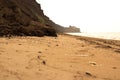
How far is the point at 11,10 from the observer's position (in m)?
15.3

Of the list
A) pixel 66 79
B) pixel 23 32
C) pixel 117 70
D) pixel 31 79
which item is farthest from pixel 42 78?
pixel 23 32

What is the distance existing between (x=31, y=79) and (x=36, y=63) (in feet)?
3.76

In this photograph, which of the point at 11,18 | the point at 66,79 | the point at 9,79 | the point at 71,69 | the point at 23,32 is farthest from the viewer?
the point at 11,18

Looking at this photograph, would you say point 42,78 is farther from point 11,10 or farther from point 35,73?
point 11,10

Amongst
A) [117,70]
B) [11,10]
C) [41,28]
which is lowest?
[117,70]

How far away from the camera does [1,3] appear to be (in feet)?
48.8

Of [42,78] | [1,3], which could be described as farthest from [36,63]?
[1,3]

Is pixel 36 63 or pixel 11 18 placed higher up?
pixel 11 18

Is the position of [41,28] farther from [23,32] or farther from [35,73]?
[35,73]

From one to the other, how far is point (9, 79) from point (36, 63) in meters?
1.26

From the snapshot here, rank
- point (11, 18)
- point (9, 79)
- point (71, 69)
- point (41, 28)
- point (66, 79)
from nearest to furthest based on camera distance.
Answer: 1. point (9, 79)
2. point (66, 79)
3. point (71, 69)
4. point (11, 18)
5. point (41, 28)

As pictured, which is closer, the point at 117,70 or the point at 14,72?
the point at 14,72

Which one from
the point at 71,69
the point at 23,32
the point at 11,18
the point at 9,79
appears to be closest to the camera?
the point at 9,79

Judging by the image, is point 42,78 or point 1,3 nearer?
point 42,78
